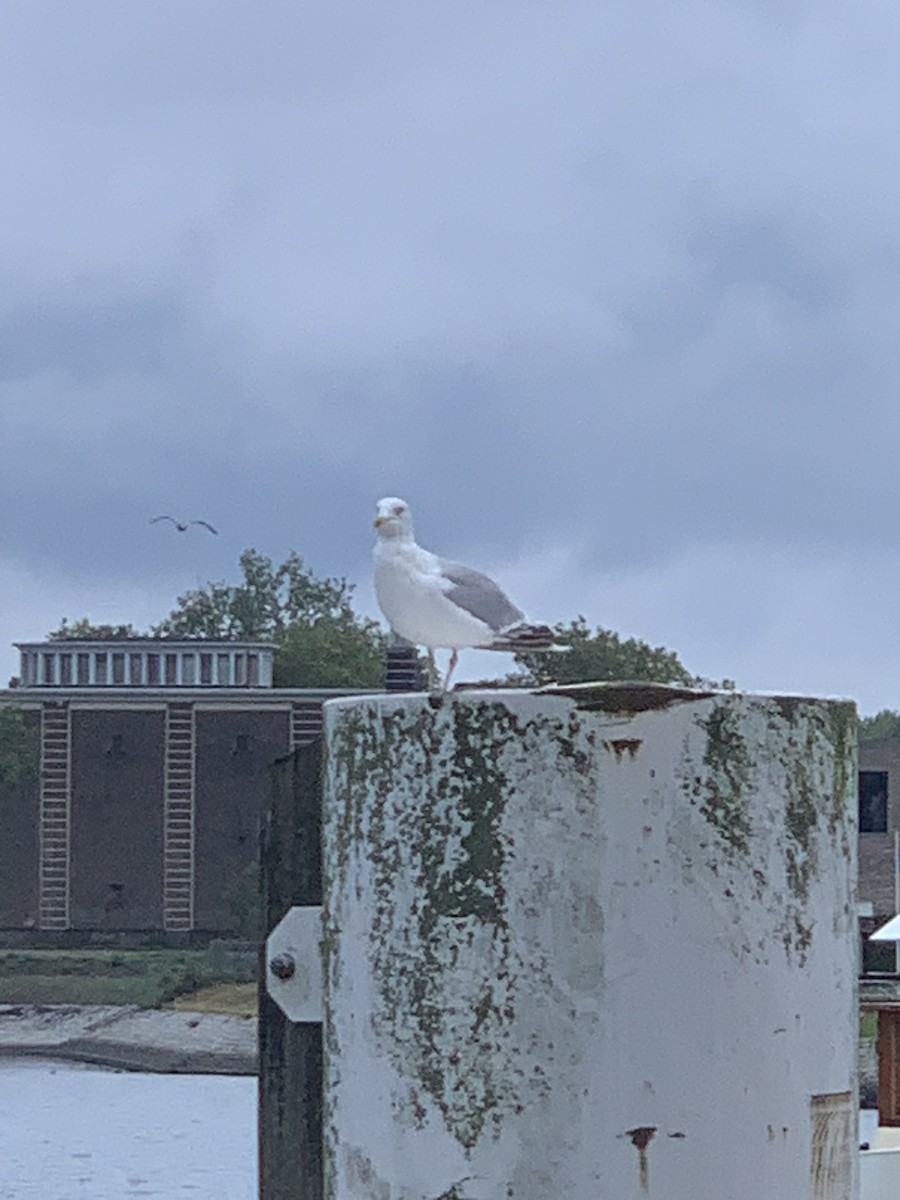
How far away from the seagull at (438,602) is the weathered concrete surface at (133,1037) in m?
70.7

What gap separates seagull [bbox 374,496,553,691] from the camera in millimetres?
2766

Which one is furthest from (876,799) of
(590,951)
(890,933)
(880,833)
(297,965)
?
(590,951)

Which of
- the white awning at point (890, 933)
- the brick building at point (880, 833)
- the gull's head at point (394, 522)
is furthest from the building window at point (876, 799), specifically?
the gull's head at point (394, 522)

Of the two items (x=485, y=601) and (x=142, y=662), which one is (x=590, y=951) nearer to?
(x=485, y=601)

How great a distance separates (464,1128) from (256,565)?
355 feet

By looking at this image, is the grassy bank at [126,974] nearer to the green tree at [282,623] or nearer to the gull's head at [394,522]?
the green tree at [282,623]

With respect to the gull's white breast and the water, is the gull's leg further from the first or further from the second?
the water

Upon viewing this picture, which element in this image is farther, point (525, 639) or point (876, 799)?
point (876, 799)

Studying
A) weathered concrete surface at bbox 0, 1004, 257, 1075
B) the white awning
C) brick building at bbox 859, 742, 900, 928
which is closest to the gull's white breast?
the white awning

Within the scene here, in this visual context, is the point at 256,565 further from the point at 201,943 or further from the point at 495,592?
the point at 495,592

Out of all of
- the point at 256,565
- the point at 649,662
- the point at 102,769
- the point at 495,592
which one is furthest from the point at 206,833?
the point at 495,592

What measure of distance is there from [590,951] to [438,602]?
35.0 inches

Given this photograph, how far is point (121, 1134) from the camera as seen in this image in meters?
65.0

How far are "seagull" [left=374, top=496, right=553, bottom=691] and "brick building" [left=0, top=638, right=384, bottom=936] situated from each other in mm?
76430
